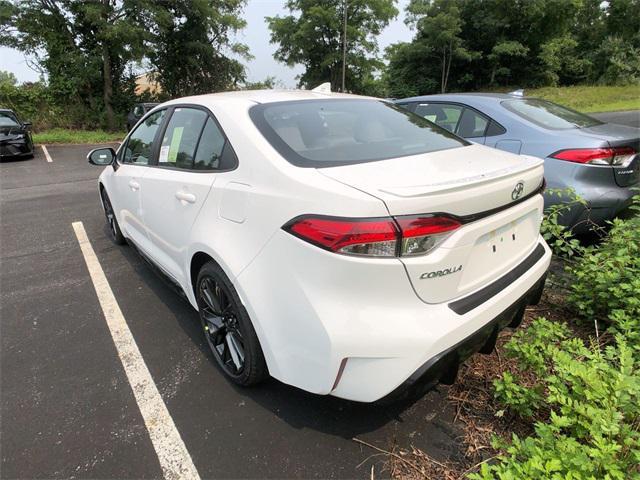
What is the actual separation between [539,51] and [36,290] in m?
45.7

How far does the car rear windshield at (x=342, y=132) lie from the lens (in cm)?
198

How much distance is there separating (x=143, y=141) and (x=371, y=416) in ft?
9.19

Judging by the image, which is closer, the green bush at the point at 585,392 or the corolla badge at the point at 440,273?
the green bush at the point at 585,392

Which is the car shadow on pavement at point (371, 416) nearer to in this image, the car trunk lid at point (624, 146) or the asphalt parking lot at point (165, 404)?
the asphalt parking lot at point (165, 404)

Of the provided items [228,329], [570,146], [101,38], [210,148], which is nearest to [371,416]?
[228,329]

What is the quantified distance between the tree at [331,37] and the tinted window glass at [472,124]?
118 feet

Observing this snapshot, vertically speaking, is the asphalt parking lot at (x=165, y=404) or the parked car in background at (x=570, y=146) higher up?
the parked car in background at (x=570, y=146)

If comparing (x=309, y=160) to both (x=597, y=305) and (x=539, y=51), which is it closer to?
(x=597, y=305)

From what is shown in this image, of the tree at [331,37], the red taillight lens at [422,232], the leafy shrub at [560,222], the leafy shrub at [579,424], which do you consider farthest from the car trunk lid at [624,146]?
the tree at [331,37]

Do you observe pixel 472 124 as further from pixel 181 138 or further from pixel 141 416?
pixel 141 416

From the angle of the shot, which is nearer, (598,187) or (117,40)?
(598,187)

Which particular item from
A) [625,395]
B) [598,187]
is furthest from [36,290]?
[598,187]

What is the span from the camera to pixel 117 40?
18469 millimetres

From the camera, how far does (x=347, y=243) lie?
155cm
